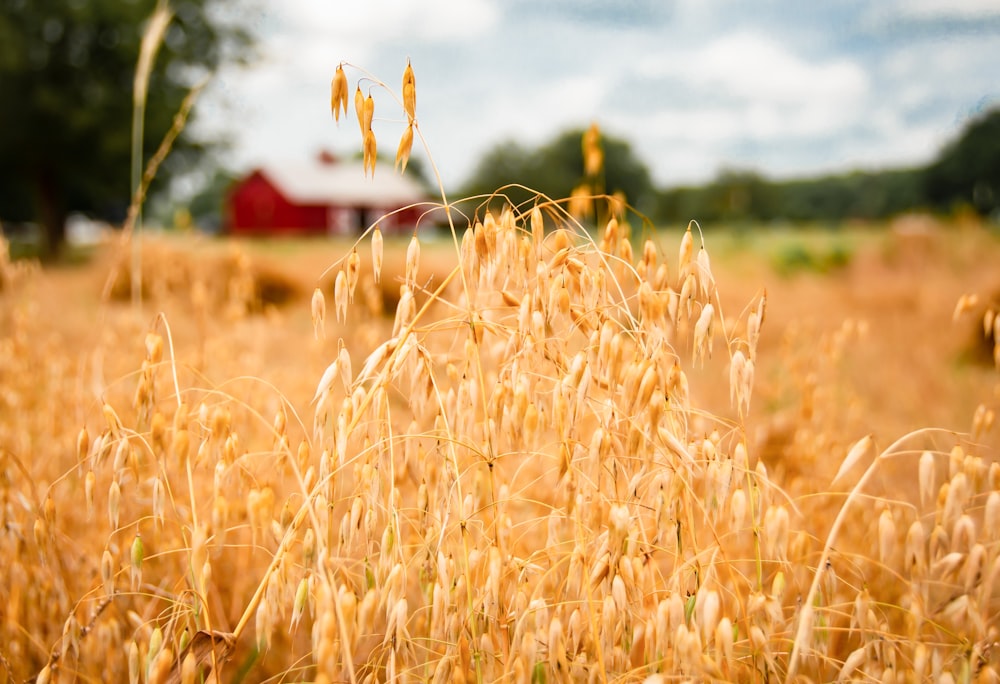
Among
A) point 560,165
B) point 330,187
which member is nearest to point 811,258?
point 330,187

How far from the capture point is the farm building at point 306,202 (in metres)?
27.6

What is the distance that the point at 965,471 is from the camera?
1.13 metres

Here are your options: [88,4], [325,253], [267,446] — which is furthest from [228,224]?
[267,446]

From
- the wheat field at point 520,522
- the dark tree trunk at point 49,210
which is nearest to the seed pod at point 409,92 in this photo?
the wheat field at point 520,522

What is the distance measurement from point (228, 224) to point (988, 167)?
28875 mm

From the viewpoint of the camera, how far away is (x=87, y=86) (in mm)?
16984

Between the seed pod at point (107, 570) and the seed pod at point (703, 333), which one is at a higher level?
the seed pod at point (703, 333)

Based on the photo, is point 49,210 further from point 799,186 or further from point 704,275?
point 799,186

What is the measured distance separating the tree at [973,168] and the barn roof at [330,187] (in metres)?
19.0

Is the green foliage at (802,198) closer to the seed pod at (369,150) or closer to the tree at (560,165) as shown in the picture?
the seed pod at (369,150)

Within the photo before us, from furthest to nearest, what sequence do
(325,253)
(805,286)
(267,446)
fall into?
(325,253), (805,286), (267,446)

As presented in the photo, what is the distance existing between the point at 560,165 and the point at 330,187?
16.0m

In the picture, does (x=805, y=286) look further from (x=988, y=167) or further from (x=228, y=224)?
(x=228, y=224)

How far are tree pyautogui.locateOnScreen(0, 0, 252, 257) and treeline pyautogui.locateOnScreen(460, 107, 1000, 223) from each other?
7787 mm
